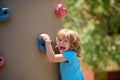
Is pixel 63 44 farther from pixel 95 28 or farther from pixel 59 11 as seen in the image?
pixel 95 28

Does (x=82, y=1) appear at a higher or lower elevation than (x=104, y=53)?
higher

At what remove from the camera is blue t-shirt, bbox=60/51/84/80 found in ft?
9.37

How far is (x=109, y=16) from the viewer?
7.75 meters

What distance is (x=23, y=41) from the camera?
9.23 feet

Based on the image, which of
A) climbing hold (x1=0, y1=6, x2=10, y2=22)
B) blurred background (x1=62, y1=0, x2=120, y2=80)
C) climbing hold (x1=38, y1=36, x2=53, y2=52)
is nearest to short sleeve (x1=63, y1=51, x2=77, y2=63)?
climbing hold (x1=38, y1=36, x2=53, y2=52)

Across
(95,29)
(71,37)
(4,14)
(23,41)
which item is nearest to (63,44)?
(71,37)

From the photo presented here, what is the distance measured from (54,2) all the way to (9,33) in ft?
1.50

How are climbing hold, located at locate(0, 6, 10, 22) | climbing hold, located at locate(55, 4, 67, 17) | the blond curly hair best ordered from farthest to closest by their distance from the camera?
climbing hold, located at locate(55, 4, 67, 17), the blond curly hair, climbing hold, located at locate(0, 6, 10, 22)

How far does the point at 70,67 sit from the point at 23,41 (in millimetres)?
380

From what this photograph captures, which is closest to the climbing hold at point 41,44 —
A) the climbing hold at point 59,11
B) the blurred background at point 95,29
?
the climbing hold at point 59,11

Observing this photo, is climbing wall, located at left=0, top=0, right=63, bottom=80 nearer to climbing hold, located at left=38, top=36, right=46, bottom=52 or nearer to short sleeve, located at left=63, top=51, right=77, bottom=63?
climbing hold, located at left=38, top=36, right=46, bottom=52

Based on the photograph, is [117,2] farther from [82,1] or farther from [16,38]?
[16,38]

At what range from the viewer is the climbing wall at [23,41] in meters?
2.79

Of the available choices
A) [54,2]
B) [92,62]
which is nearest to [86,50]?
[92,62]
